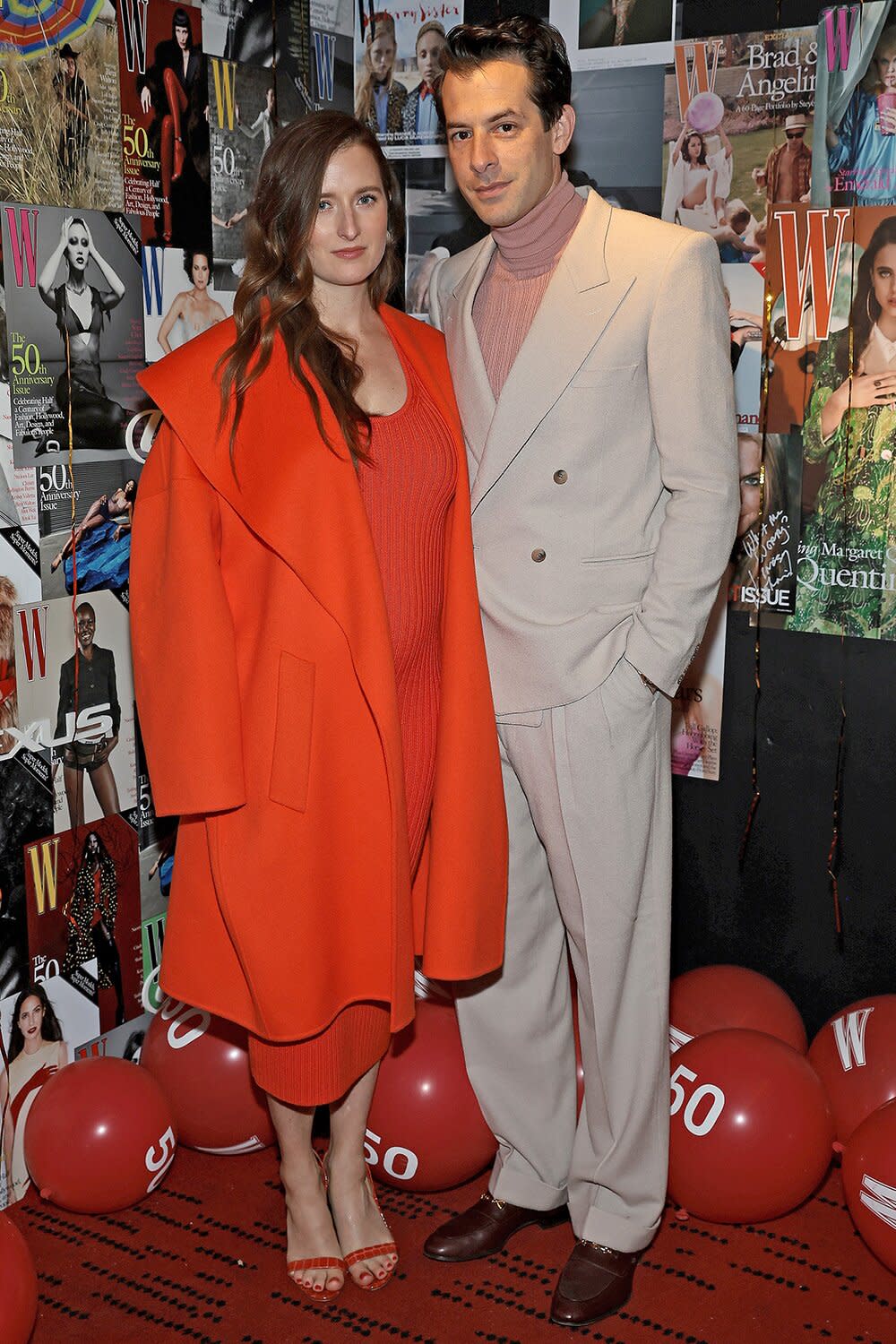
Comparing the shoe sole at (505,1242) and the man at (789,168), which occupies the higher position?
the man at (789,168)

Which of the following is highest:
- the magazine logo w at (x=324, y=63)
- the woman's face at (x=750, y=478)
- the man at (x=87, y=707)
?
the magazine logo w at (x=324, y=63)

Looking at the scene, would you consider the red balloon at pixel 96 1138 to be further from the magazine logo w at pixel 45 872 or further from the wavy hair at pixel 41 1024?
the magazine logo w at pixel 45 872

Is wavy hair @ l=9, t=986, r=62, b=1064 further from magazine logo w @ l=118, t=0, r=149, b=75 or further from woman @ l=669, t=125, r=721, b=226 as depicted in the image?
woman @ l=669, t=125, r=721, b=226

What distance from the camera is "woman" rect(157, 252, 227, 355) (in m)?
2.75

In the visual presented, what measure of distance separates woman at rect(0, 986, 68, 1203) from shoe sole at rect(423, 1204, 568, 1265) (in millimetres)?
799

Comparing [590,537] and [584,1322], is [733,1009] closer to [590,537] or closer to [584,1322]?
[584,1322]

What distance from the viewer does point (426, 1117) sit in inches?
98.9

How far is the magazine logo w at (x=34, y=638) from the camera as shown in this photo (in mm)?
2520

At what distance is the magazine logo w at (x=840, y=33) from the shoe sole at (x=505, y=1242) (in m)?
2.22

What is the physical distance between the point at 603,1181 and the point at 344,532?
1.21 meters

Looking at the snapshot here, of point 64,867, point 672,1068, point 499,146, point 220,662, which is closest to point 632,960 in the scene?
point 672,1068

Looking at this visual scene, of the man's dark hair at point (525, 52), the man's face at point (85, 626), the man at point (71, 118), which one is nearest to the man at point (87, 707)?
the man's face at point (85, 626)

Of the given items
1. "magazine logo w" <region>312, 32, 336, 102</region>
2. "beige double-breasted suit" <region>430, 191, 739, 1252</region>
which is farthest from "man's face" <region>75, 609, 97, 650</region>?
"magazine logo w" <region>312, 32, 336, 102</region>

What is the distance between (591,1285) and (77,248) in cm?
204
